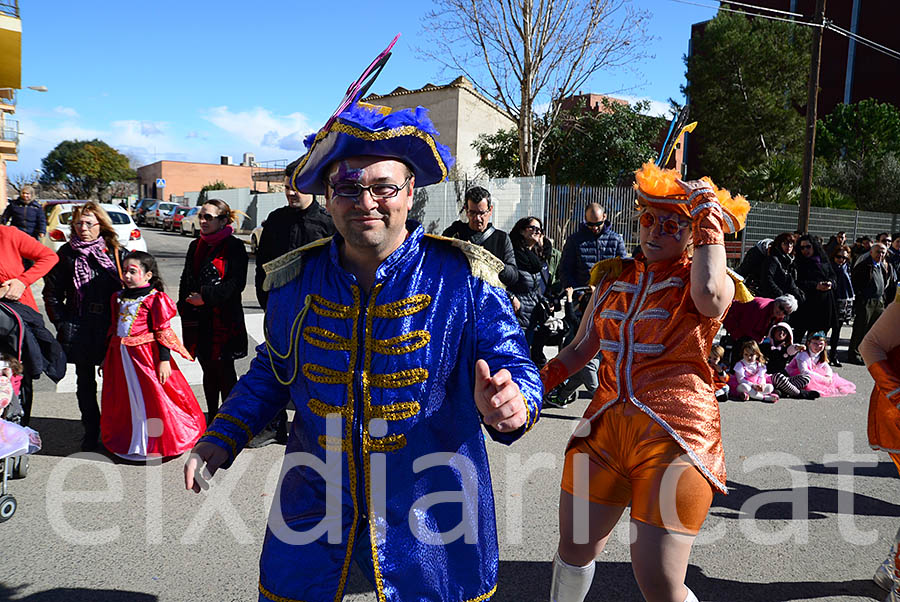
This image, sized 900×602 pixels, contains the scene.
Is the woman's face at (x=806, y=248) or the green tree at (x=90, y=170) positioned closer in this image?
the woman's face at (x=806, y=248)

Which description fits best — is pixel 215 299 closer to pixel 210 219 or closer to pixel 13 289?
pixel 210 219

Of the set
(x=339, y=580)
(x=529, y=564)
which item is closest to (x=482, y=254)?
(x=339, y=580)

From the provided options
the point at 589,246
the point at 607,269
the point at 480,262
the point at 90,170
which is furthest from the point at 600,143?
the point at 90,170

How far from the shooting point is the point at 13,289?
4719 millimetres

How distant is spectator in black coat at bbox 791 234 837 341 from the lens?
9062 millimetres

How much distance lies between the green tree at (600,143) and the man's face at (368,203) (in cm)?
1906

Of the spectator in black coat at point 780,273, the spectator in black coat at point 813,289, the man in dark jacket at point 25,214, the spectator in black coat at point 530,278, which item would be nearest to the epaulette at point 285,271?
the spectator in black coat at point 530,278

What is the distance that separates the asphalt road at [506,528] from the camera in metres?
3.31

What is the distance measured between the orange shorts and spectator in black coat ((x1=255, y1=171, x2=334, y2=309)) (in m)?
3.12

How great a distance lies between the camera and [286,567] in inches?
73.2

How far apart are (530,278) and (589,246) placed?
3.05 feet

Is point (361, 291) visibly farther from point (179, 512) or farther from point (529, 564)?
point (179, 512)

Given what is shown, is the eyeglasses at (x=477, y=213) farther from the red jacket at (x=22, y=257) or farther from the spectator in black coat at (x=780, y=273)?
the spectator in black coat at (x=780, y=273)

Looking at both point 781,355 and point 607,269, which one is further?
point 781,355
